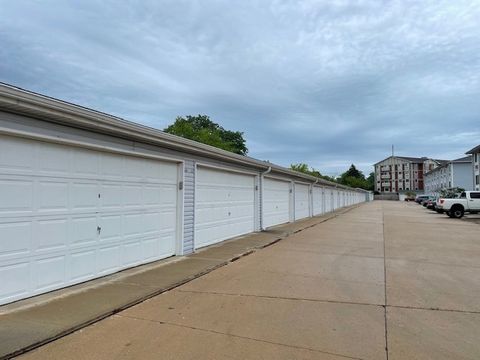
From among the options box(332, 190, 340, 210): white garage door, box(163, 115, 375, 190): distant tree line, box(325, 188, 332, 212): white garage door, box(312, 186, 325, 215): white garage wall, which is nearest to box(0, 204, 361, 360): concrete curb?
box(312, 186, 325, 215): white garage wall

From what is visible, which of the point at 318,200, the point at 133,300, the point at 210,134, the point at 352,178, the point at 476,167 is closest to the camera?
the point at 133,300

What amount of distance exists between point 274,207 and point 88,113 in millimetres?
13411

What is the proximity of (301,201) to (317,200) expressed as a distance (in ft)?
20.5

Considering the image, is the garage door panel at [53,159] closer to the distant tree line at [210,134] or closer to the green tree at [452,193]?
the green tree at [452,193]

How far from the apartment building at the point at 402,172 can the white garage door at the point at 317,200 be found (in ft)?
359

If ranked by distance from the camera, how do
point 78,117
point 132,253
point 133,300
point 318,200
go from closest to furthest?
1. point 133,300
2. point 78,117
3. point 132,253
4. point 318,200

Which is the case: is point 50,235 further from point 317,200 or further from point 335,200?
point 335,200

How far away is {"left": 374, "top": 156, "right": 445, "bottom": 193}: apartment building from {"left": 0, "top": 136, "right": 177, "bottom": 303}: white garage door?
442ft

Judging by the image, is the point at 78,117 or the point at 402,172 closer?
the point at 78,117

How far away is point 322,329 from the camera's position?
5.00 metres

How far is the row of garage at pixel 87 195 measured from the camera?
19.3ft

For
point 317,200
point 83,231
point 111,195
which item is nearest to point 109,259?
point 83,231

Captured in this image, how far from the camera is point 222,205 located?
12984 mm

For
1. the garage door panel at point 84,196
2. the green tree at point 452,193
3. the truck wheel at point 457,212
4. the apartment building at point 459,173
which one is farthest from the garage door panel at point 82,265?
the apartment building at point 459,173
